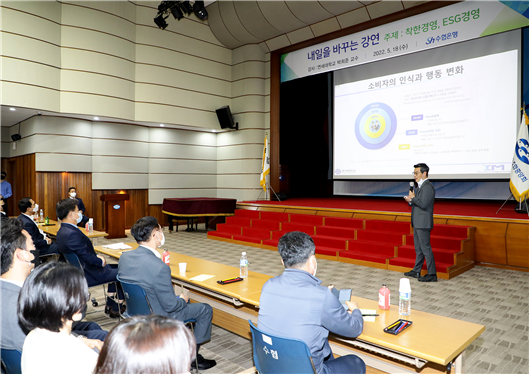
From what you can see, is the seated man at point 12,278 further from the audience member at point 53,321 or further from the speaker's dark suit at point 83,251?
the speaker's dark suit at point 83,251

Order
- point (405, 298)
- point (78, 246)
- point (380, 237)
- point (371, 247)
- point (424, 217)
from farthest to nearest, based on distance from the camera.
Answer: point (380, 237) → point (371, 247) → point (424, 217) → point (78, 246) → point (405, 298)

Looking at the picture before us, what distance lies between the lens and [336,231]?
6906 mm

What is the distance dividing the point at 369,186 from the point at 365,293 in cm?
596

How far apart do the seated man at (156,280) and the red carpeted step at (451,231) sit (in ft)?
14.9

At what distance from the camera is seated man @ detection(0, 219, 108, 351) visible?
5.30 ft

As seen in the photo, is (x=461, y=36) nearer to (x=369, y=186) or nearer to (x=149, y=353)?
(x=369, y=186)

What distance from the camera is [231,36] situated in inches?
412

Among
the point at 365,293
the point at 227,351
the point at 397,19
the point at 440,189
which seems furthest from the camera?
the point at 440,189

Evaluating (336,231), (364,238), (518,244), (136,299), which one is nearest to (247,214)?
(336,231)

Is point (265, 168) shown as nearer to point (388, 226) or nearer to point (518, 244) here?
point (388, 226)

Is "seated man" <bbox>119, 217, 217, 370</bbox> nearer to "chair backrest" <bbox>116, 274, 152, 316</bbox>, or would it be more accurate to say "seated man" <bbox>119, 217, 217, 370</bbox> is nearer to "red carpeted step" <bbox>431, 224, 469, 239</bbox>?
"chair backrest" <bbox>116, 274, 152, 316</bbox>

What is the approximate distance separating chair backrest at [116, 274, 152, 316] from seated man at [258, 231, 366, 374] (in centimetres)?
99

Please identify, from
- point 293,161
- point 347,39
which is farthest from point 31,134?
point 347,39

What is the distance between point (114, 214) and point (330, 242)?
521cm
